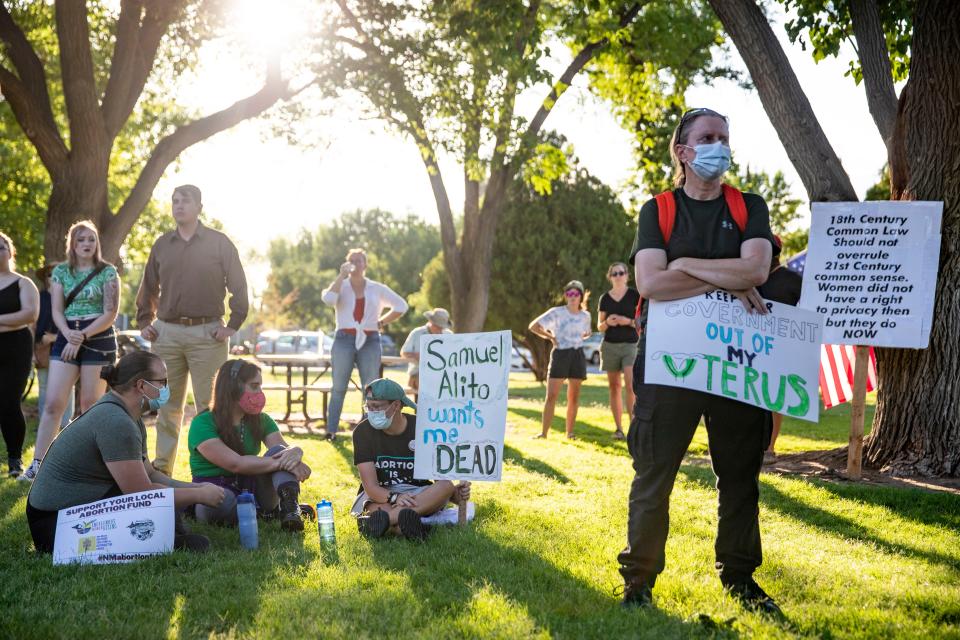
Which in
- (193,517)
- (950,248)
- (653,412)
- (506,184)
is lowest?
(193,517)

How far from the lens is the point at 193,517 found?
614 centimetres

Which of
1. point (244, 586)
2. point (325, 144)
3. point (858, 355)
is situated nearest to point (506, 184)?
point (325, 144)

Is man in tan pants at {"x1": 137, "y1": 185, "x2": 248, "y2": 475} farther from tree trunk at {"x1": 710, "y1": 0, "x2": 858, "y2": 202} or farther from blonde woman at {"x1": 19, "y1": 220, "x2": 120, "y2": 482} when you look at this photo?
tree trunk at {"x1": 710, "y1": 0, "x2": 858, "y2": 202}

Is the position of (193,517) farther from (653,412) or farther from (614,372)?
(614,372)

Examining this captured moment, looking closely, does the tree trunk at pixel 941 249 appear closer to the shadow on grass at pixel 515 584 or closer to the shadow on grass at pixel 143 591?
the shadow on grass at pixel 515 584

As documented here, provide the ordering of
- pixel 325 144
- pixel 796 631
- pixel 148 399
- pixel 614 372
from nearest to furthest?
pixel 796 631 < pixel 148 399 < pixel 614 372 < pixel 325 144

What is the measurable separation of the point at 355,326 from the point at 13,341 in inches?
153

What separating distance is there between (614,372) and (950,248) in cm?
450

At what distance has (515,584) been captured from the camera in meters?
4.50

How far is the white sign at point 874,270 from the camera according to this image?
24.6ft

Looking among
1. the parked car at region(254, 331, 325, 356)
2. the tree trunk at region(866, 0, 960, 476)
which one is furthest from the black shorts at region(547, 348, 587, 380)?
the parked car at region(254, 331, 325, 356)

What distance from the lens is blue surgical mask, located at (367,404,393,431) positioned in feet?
19.2

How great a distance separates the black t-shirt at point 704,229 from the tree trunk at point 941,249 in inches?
179

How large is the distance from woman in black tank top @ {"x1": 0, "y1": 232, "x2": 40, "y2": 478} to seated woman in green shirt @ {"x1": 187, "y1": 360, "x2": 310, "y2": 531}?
7.92 feet
